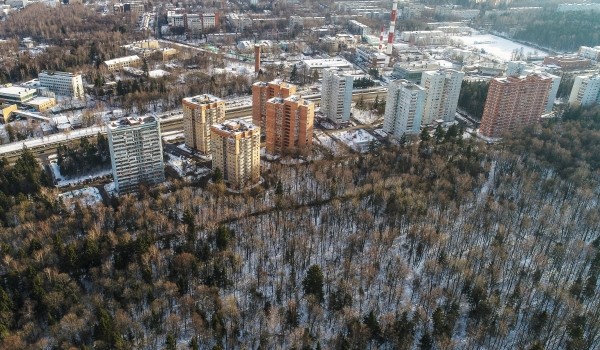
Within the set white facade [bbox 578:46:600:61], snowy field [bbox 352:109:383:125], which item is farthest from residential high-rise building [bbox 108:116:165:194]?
white facade [bbox 578:46:600:61]

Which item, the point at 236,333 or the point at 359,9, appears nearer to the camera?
the point at 236,333

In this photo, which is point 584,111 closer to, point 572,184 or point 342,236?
point 572,184

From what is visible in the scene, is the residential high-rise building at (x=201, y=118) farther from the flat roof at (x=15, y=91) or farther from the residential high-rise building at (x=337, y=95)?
the flat roof at (x=15, y=91)

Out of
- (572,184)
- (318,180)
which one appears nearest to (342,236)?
(318,180)

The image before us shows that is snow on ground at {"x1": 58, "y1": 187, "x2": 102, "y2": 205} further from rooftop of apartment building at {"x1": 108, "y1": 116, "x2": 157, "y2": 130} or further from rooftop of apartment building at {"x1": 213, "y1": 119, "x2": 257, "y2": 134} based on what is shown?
rooftop of apartment building at {"x1": 213, "y1": 119, "x2": 257, "y2": 134}

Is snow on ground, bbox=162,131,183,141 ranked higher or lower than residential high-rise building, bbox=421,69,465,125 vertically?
lower

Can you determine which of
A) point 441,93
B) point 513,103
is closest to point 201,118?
point 441,93
